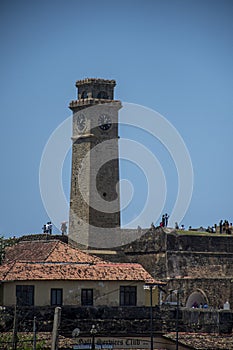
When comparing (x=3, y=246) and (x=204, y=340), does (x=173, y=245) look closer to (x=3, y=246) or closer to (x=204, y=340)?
(x=3, y=246)

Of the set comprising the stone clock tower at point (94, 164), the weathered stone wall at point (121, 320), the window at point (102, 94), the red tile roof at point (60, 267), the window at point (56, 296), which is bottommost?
the weathered stone wall at point (121, 320)

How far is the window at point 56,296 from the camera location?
72.9 metres

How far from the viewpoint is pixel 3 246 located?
84.1 meters

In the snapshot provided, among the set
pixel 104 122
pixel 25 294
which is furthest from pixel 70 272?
pixel 104 122

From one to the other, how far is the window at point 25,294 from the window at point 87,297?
3.19m

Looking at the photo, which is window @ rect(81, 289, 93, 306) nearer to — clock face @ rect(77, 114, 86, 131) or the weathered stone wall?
the weathered stone wall

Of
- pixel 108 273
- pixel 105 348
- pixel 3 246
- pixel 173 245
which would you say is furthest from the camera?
pixel 173 245

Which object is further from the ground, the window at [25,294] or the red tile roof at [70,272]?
the red tile roof at [70,272]

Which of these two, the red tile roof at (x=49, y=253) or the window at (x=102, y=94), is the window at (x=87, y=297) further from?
the window at (x=102, y=94)

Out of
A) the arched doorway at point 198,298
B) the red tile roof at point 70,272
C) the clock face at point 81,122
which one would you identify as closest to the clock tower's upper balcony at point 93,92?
the clock face at point 81,122

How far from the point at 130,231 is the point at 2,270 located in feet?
65.1

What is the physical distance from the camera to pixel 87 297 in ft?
242

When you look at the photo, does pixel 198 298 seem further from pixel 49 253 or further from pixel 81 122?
pixel 49 253

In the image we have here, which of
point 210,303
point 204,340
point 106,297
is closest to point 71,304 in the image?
point 106,297
